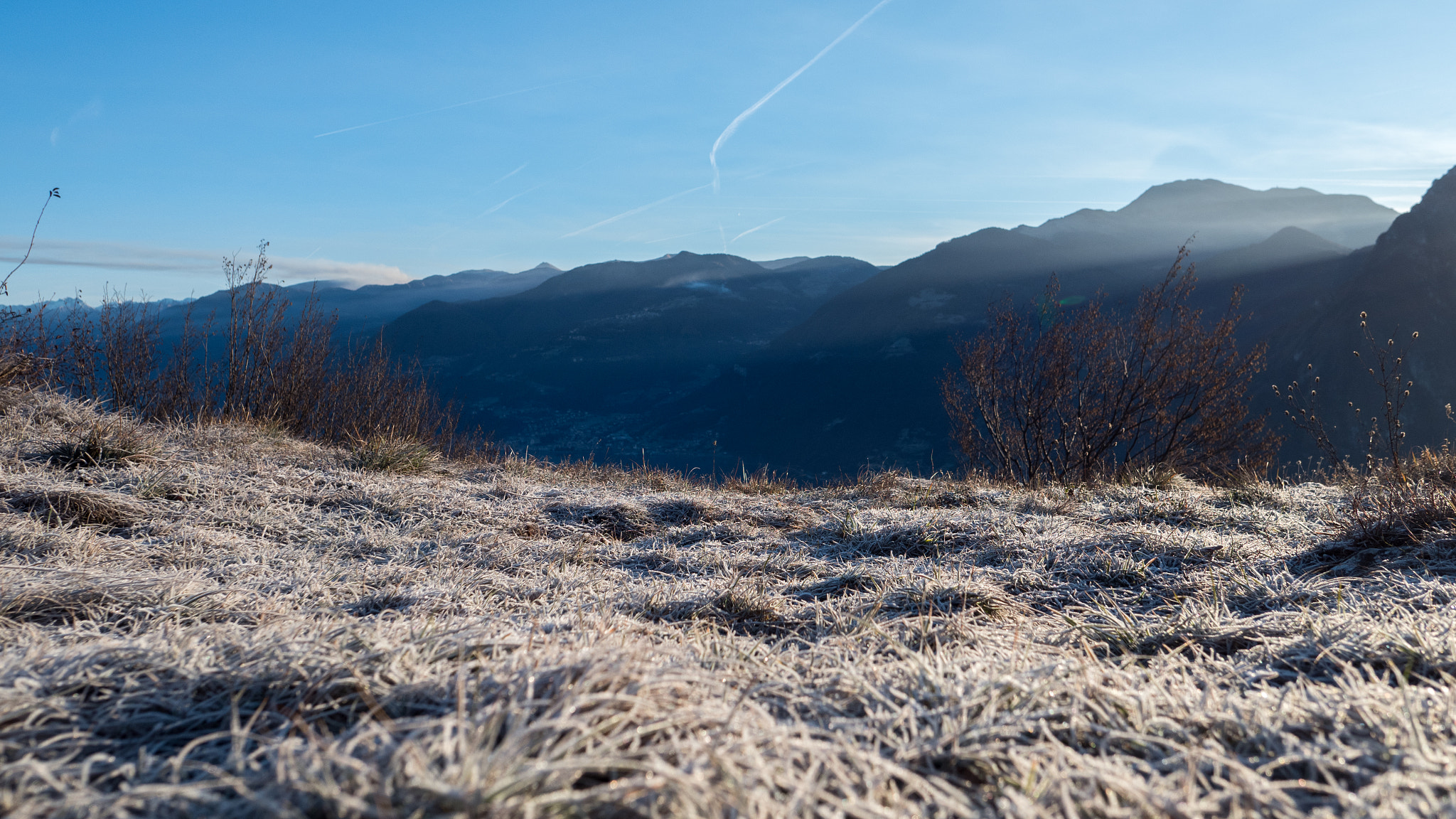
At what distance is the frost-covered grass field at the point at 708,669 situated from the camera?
3.32 feet

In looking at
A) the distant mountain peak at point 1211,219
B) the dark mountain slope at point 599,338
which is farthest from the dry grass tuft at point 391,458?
the distant mountain peak at point 1211,219

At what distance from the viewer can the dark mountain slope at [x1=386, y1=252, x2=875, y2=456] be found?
9156 centimetres

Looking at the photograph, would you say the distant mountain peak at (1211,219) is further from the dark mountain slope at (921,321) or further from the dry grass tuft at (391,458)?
the dry grass tuft at (391,458)

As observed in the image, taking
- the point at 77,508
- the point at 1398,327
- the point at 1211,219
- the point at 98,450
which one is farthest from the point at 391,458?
the point at 1211,219

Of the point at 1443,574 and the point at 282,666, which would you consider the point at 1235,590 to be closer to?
the point at 1443,574

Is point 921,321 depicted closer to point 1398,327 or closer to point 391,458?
point 1398,327

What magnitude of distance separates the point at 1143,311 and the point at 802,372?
78275 mm

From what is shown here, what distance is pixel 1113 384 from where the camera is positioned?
1098 cm

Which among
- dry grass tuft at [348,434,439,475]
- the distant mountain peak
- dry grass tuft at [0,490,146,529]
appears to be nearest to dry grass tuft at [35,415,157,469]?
dry grass tuft at [0,490,146,529]

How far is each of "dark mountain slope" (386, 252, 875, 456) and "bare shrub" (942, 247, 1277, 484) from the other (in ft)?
219

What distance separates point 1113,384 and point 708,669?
1120 centimetres

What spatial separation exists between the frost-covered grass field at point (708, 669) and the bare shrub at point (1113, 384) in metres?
7.50

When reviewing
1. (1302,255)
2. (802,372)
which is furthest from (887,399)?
(1302,255)

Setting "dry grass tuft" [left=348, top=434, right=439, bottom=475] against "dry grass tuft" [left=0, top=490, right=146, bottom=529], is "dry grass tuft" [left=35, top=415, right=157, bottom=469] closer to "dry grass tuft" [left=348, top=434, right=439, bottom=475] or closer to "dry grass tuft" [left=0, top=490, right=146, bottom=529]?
"dry grass tuft" [left=0, top=490, right=146, bottom=529]
